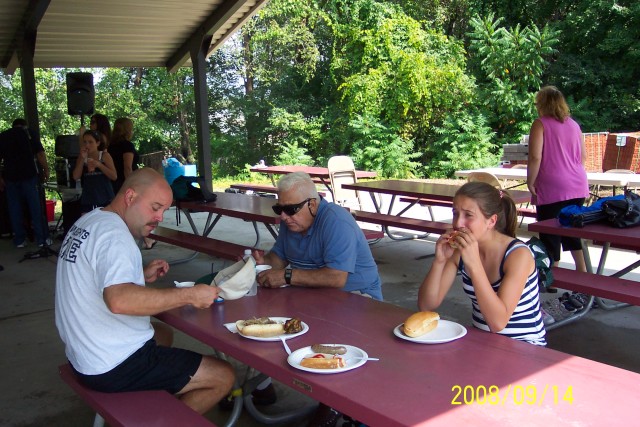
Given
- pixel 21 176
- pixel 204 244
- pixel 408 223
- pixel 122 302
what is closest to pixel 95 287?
pixel 122 302

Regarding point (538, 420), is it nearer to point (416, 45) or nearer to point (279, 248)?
point (279, 248)

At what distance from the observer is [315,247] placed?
2.86 meters

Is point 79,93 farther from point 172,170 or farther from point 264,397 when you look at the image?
point 264,397

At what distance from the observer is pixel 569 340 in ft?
13.0

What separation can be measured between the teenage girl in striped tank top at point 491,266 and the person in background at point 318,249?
49 cm

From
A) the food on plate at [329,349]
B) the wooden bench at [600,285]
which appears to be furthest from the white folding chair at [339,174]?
the food on plate at [329,349]

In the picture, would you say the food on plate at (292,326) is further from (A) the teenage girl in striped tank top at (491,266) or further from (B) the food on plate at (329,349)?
(A) the teenage girl in striped tank top at (491,266)

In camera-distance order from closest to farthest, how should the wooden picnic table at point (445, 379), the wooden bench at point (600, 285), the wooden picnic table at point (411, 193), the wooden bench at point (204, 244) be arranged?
1. the wooden picnic table at point (445, 379)
2. the wooden bench at point (600, 285)
3. the wooden bench at point (204, 244)
4. the wooden picnic table at point (411, 193)

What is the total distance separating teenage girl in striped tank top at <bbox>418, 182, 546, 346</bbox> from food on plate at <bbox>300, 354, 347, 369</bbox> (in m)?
0.59

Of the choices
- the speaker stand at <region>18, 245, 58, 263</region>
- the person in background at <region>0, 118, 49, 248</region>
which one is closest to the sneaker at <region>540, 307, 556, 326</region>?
the speaker stand at <region>18, 245, 58, 263</region>

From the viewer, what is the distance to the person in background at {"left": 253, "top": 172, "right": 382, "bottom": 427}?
8.68ft

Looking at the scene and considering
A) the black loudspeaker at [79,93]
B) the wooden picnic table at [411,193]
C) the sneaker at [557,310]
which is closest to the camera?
the sneaker at [557,310]

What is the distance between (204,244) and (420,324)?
3.66 metres
